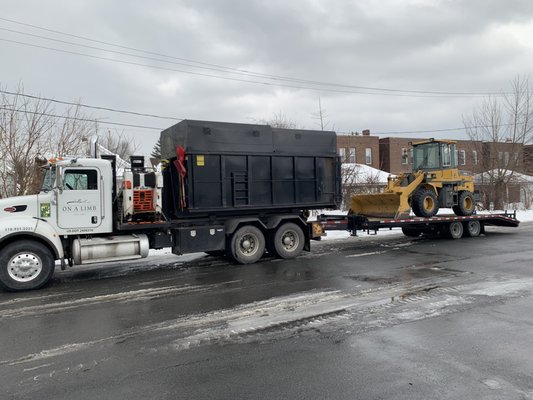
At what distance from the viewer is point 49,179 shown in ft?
30.5

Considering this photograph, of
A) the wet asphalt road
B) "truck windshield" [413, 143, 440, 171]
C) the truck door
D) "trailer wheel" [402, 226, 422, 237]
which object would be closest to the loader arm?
"truck windshield" [413, 143, 440, 171]

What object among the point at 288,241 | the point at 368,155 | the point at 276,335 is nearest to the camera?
the point at 276,335

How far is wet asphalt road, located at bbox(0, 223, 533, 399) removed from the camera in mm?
4047

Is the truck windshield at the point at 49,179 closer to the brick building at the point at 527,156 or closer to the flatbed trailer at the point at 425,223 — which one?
the flatbed trailer at the point at 425,223

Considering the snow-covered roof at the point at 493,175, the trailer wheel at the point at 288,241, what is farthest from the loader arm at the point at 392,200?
the snow-covered roof at the point at 493,175

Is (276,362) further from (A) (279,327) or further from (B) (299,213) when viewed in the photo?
(B) (299,213)

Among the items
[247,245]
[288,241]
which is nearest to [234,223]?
[247,245]

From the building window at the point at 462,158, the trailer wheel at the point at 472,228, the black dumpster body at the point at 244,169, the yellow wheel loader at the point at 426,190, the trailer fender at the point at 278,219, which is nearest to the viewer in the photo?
the black dumpster body at the point at 244,169

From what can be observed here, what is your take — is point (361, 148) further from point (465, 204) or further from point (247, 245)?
point (247, 245)

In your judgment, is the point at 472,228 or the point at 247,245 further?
the point at 472,228

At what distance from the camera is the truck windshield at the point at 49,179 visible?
361 inches

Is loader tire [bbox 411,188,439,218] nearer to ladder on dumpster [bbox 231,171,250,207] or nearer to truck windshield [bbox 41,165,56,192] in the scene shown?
ladder on dumpster [bbox 231,171,250,207]

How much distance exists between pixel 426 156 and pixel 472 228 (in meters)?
3.24

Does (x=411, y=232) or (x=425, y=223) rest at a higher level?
(x=425, y=223)
